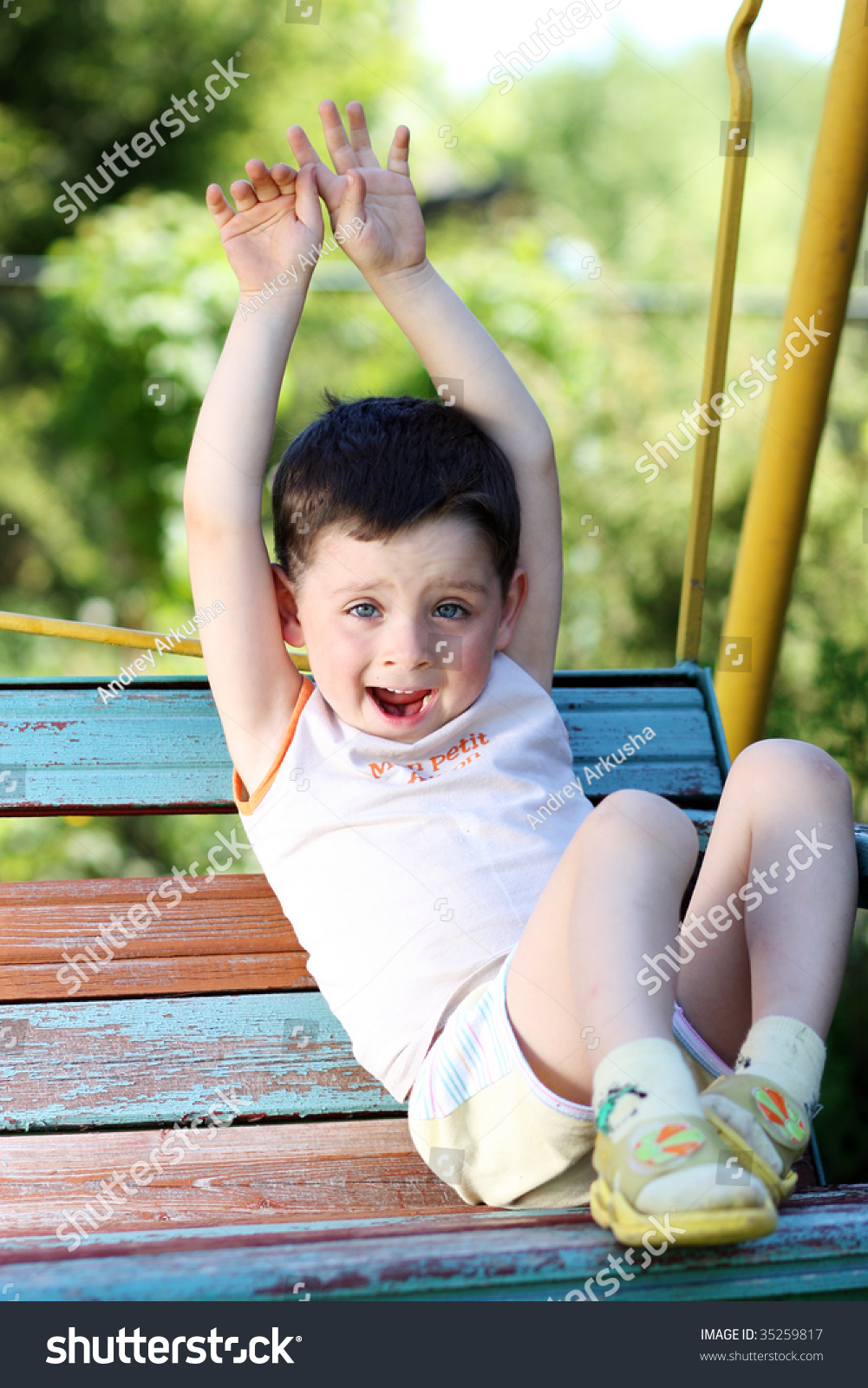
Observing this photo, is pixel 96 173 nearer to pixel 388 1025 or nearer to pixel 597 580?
pixel 597 580

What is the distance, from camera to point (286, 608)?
1386 mm

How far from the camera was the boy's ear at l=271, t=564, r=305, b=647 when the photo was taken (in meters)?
1.38

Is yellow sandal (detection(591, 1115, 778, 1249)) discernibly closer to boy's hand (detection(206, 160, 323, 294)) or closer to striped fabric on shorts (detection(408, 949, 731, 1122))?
striped fabric on shorts (detection(408, 949, 731, 1122))

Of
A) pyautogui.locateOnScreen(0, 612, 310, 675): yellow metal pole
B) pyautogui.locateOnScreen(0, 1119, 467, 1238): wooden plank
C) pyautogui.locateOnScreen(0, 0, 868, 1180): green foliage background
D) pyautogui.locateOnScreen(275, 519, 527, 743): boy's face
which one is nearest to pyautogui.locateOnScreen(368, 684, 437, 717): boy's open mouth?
pyautogui.locateOnScreen(275, 519, 527, 743): boy's face

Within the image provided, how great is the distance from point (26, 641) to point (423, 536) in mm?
3454

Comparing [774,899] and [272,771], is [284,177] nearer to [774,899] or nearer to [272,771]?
[272,771]

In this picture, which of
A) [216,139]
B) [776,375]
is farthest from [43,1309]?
[216,139]

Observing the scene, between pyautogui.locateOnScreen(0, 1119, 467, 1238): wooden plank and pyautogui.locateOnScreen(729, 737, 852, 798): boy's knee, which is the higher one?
pyautogui.locateOnScreen(729, 737, 852, 798): boy's knee

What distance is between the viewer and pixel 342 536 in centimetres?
130

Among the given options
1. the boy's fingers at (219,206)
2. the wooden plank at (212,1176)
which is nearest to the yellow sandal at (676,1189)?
the wooden plank at (212,1176)

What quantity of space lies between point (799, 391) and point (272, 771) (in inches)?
37.1

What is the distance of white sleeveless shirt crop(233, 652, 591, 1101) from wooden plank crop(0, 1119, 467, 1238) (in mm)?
134

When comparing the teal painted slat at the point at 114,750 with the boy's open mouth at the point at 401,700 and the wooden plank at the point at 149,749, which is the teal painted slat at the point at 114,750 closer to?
the wooden plank at the point at 149,749

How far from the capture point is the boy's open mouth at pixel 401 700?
1317 millimetres
